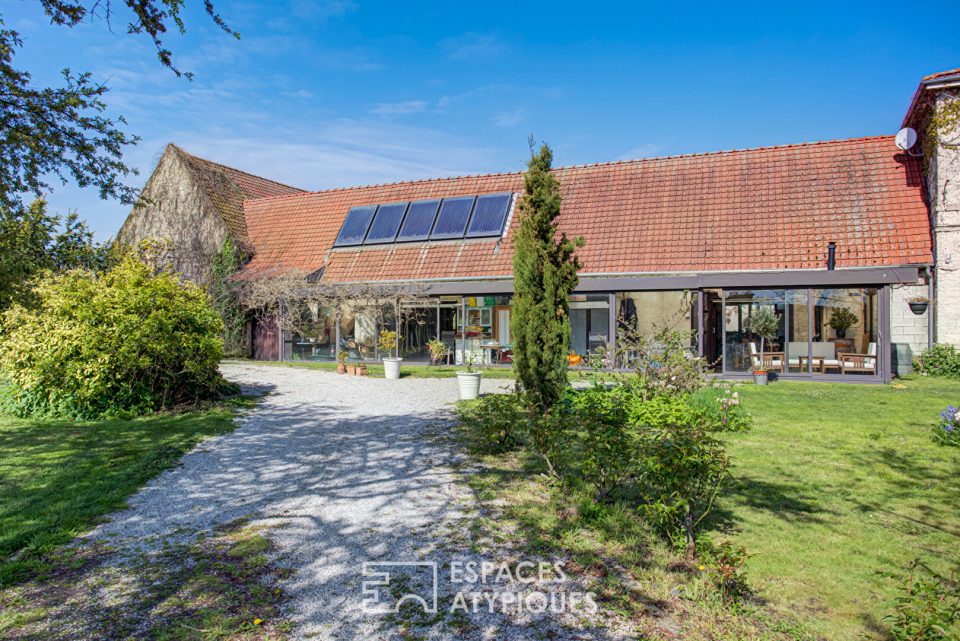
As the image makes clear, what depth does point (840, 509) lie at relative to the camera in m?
5.64

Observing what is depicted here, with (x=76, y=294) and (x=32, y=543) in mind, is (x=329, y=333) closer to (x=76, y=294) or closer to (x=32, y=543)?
(x=76, y=294)

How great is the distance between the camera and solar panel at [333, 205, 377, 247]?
74.1 ft

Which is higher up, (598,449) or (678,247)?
(678,247)

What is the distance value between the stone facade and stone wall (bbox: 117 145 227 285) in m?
23.5

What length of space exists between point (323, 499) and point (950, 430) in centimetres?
795

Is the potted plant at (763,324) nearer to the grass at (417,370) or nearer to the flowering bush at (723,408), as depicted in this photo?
the grass at (417,370)

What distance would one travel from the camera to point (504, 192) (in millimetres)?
22047

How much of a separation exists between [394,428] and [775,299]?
39.0 feet

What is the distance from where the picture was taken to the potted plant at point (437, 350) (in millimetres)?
19000

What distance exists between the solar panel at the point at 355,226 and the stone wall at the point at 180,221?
4905mm

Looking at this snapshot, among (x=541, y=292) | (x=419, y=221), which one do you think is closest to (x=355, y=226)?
(x=419, y=221)

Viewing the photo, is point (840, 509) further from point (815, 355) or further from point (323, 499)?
point (815, 355)

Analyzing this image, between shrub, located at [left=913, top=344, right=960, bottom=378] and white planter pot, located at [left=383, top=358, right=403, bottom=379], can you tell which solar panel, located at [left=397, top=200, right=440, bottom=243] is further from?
shrub, located at [left=913, top=344, right=960, bottom=378]

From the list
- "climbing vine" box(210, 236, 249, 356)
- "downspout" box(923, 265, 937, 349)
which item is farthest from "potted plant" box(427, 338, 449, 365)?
"downspout" box(923, 265, 937, 349)
